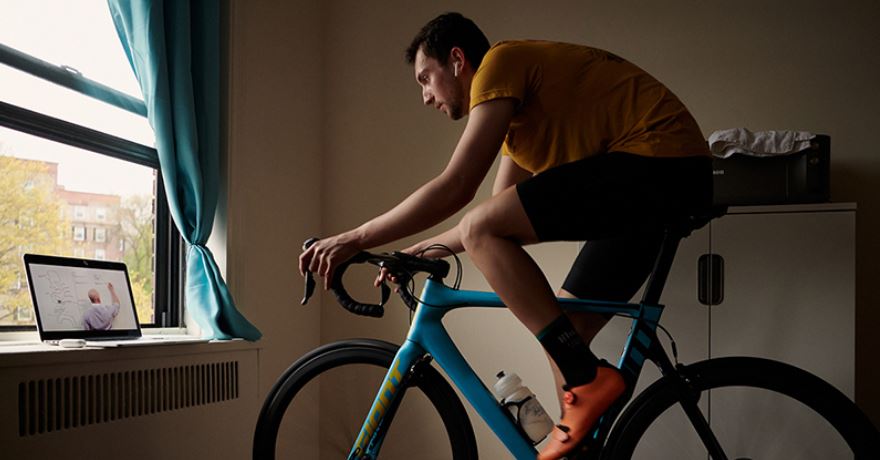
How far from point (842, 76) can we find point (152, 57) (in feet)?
7.57

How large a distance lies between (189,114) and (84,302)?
65cm

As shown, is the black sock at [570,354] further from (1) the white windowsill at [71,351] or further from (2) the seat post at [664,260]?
(1) the white windowsill at [71,351]

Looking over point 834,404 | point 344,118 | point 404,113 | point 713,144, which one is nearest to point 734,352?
point 713,144

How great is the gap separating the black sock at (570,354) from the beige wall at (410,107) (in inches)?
57.2

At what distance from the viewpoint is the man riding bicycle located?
1517 mm

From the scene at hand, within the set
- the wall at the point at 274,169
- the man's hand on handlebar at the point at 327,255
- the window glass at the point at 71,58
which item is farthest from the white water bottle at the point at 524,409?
the window glass at the point at 71,58

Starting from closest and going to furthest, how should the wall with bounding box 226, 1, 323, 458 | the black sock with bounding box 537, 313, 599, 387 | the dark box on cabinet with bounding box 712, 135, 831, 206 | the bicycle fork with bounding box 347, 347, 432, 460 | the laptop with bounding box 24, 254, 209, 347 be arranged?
the black sock with bounding box 537, 313, 599, 387 < the bicycle fork with bounding box 347, 347, 432, 460 < the laptop with bounding box 24, 254, 209, 347 < the dark box on cabinet with bounding box 712, 135, 831, 206 < the wall with bounding box 226, 1, 323, 458

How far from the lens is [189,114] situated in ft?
8.00

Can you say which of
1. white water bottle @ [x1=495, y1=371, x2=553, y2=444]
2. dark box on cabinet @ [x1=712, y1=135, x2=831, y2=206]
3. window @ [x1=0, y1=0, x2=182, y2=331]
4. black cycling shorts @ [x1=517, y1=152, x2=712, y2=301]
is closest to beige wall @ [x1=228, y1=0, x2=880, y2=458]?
window @ [x1=0, y1=0, x2=182, y2=331]

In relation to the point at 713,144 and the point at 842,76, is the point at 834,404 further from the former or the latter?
the point at 842,76

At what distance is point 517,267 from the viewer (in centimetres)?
Result: 154

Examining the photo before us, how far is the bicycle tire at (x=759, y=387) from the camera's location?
1522 millimetres

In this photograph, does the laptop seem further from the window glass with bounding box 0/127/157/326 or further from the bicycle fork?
the bicycle fork

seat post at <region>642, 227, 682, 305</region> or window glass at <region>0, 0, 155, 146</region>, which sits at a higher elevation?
window glass at <region>0, 0, 155, 146</region>
